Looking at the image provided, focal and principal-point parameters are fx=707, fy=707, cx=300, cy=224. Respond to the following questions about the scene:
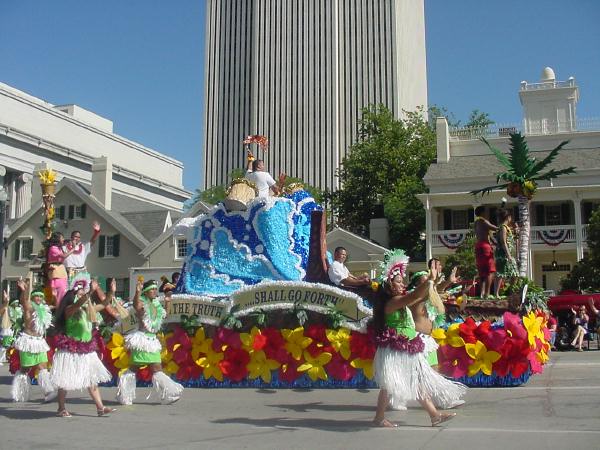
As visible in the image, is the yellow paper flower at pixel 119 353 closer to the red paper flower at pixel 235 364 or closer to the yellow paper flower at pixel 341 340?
the red paper flower at pixel 235 364

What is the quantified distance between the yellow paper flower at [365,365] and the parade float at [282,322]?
2cm

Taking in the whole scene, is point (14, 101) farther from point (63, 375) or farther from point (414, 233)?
point (63, 375)

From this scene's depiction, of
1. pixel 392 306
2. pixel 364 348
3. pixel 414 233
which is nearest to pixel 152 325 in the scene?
pixel 364 348

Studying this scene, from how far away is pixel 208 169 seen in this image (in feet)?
270

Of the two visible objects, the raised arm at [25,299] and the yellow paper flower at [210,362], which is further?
the yellow paper flower at [210,362]

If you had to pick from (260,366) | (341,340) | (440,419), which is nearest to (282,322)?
(260,366)

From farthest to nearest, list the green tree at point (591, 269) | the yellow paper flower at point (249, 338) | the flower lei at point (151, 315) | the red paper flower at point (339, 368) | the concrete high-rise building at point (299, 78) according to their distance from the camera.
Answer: the concrete high-rise building at point (299, 78) < the green tree at point (591, 269) < the yellow paper flower at point (249, 338) < the red paper flower at point (339, 368) < the flower lei at point (151, 315)

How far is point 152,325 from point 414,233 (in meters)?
33.3

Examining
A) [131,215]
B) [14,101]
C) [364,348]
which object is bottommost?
[364,348]

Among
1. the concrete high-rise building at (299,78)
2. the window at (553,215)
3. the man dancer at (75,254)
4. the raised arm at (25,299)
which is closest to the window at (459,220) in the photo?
the window at (553,215)

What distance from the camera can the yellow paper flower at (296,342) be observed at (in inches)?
437

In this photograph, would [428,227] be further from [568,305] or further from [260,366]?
[260,366]

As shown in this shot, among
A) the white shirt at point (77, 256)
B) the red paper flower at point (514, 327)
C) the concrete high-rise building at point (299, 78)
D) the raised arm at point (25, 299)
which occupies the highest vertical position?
the concrete high-rise building at point (299, 78)

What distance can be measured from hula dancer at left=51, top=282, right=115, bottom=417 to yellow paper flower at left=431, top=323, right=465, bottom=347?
4700mm
